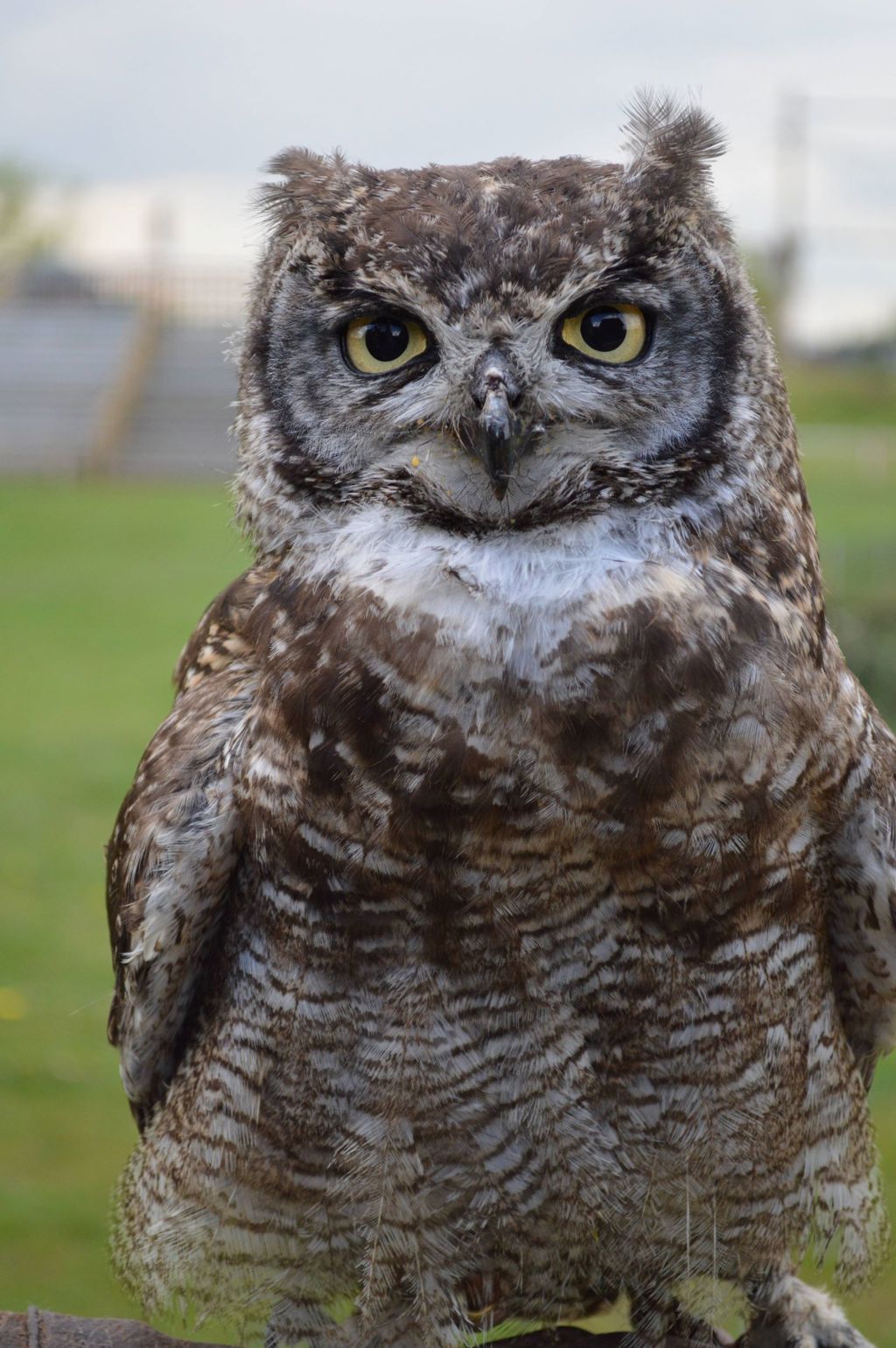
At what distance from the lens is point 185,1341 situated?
7.47 feet

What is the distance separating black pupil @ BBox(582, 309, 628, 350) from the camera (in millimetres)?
1975

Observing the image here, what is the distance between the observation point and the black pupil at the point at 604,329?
6.48 ft

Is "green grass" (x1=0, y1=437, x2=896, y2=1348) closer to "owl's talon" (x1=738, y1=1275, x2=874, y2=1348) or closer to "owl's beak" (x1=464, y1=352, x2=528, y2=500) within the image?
"owl's beak" (x1=464, y1=352, x2=528, y2=500)

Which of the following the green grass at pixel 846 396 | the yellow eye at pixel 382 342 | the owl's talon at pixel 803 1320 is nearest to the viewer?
the yellow eye at pixel 382 342

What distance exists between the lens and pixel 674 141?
212cm

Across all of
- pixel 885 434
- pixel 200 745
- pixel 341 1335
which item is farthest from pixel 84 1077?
pixel 885 434

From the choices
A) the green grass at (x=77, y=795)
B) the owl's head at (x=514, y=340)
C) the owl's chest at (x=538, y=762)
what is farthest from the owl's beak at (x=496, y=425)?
the green grass at (x=77, y=795)

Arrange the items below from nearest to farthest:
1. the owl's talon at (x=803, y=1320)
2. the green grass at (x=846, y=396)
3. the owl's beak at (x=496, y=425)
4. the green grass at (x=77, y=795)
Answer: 1. the owl's beak at (x=496, y=425)
2. the owl's talon at (x=803, y=1320)
3. the green grass at (x=77, y=795)
4. the green grass at (x=846, y=396)

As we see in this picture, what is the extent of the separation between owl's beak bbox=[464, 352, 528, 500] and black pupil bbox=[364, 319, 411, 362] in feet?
0.45

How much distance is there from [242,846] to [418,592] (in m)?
0.48

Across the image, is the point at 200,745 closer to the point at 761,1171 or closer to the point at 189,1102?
the point at 189,1102

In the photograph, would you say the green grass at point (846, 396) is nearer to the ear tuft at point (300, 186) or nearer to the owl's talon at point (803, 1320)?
the owl's talon at point (803, 1320)

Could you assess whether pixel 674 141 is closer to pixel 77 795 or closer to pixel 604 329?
pixel 604 329

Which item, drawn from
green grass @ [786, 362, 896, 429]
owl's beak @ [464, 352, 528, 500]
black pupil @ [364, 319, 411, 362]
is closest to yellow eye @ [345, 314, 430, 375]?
black pupil @ [364, 319, 411, 362]
